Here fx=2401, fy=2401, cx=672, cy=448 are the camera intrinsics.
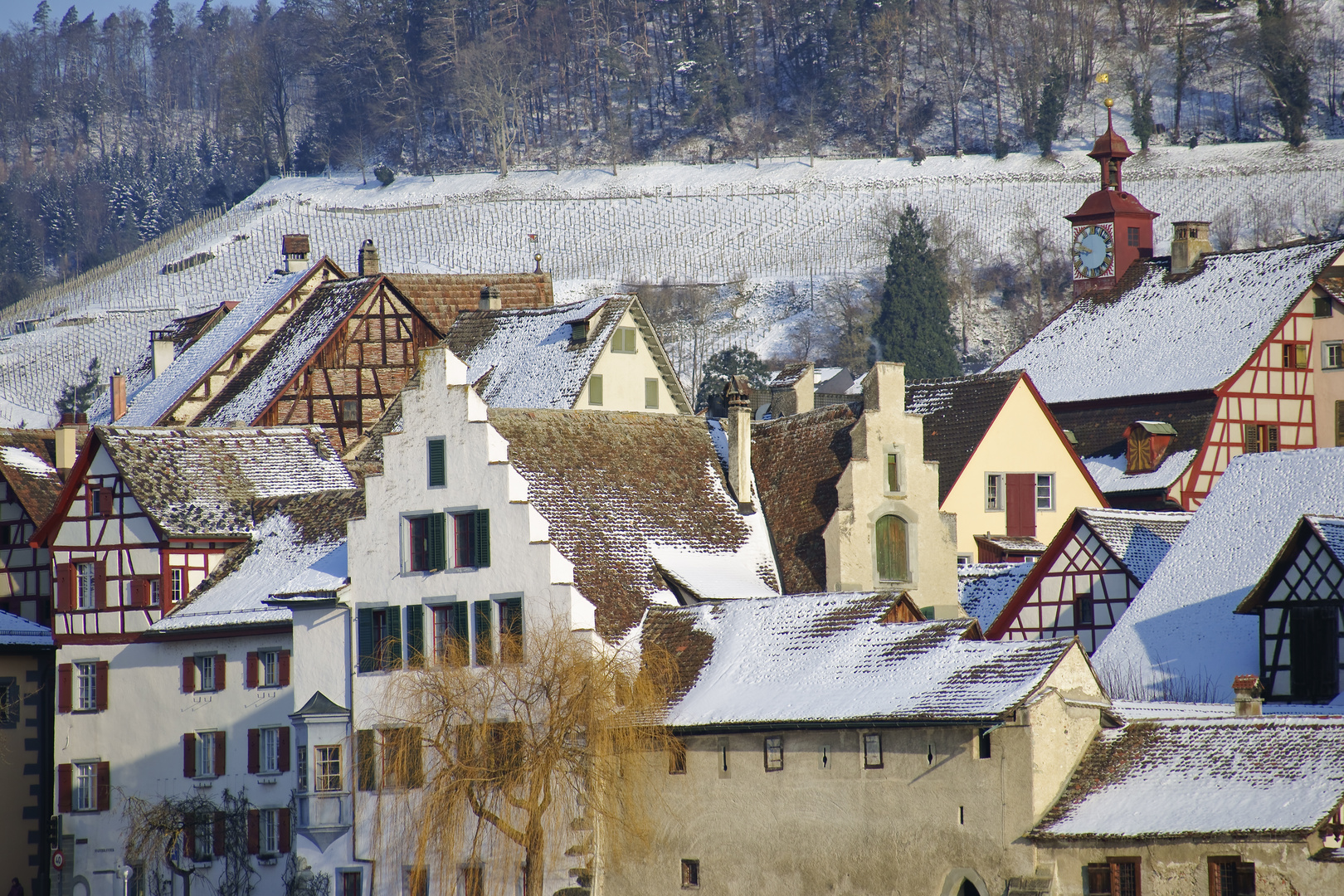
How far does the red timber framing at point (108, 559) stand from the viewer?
181 feet

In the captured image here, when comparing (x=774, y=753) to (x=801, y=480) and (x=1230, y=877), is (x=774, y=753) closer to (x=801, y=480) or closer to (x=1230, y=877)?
(x=1230, y=877)

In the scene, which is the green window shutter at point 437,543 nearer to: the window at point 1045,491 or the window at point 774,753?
the window at point 774,753

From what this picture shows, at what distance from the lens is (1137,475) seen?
72875 mm

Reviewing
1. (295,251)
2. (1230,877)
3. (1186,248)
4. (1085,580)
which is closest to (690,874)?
(1230,877)

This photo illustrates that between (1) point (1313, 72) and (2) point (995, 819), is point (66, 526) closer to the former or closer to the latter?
(2) point (995, 819)

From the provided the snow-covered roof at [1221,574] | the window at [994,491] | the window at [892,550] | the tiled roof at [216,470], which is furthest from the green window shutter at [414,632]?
the window at [994,491]

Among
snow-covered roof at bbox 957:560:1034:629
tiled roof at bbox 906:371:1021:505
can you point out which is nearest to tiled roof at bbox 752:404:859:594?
snow-covered roof at bbox 957:560:1034:629

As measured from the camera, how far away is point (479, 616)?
156ft

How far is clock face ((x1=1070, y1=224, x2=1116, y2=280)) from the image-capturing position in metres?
91.7

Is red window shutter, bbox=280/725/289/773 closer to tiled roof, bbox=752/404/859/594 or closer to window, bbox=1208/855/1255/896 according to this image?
tiled roof, bbox=752/404/859/594

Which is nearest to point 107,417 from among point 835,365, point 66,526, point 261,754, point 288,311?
point 288,311

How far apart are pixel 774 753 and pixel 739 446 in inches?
504

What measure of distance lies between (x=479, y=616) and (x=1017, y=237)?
11311cm

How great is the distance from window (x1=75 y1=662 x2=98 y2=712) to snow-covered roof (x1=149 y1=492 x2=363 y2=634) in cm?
219
